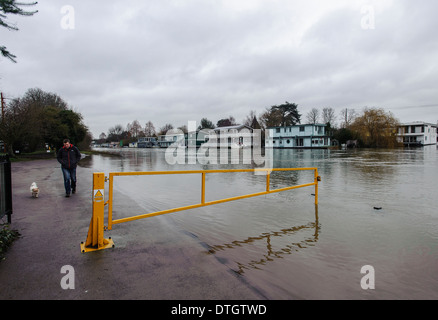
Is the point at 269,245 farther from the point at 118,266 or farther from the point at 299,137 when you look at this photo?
the point at 299,137

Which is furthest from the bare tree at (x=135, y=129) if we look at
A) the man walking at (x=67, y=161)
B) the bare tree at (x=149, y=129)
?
the man walking at (x=67, y=161)

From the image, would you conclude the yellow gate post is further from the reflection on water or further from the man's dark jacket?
the man's dark jacket

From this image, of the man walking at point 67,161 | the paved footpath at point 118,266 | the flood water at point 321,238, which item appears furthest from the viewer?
the man walking at point 67,161

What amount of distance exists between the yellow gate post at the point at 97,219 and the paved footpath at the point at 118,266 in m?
0.14

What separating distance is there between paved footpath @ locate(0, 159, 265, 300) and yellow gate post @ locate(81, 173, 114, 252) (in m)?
0.14

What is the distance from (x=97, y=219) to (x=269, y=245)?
2.93 meters

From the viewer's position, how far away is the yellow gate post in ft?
12.7

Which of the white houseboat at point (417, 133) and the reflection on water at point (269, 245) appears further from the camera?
the white houseboat at point (417, 133)

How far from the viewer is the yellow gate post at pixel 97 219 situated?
12.7 ft

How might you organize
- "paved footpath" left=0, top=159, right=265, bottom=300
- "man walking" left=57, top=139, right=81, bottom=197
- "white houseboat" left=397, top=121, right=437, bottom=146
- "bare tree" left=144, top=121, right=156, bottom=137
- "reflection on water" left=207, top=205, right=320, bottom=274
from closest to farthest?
"paved footpath" left=0, top=159, right=265, bottom=300, "reflection on water" left=207, top=205, right=320, bottom=274, "man walking" left=57, top=139, right=81, bottom=197, "white houseboat" left=397, top=121, right=437, bottom=146, "bare tree" left=144, top=121, right=156, bottom=137

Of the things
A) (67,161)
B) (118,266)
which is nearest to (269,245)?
(118,266)

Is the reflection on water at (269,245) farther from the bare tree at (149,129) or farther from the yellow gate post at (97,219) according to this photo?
the bare tree at (149,129)

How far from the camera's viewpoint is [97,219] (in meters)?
3.93

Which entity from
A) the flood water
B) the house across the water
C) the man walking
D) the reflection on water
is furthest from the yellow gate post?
the house across the water
